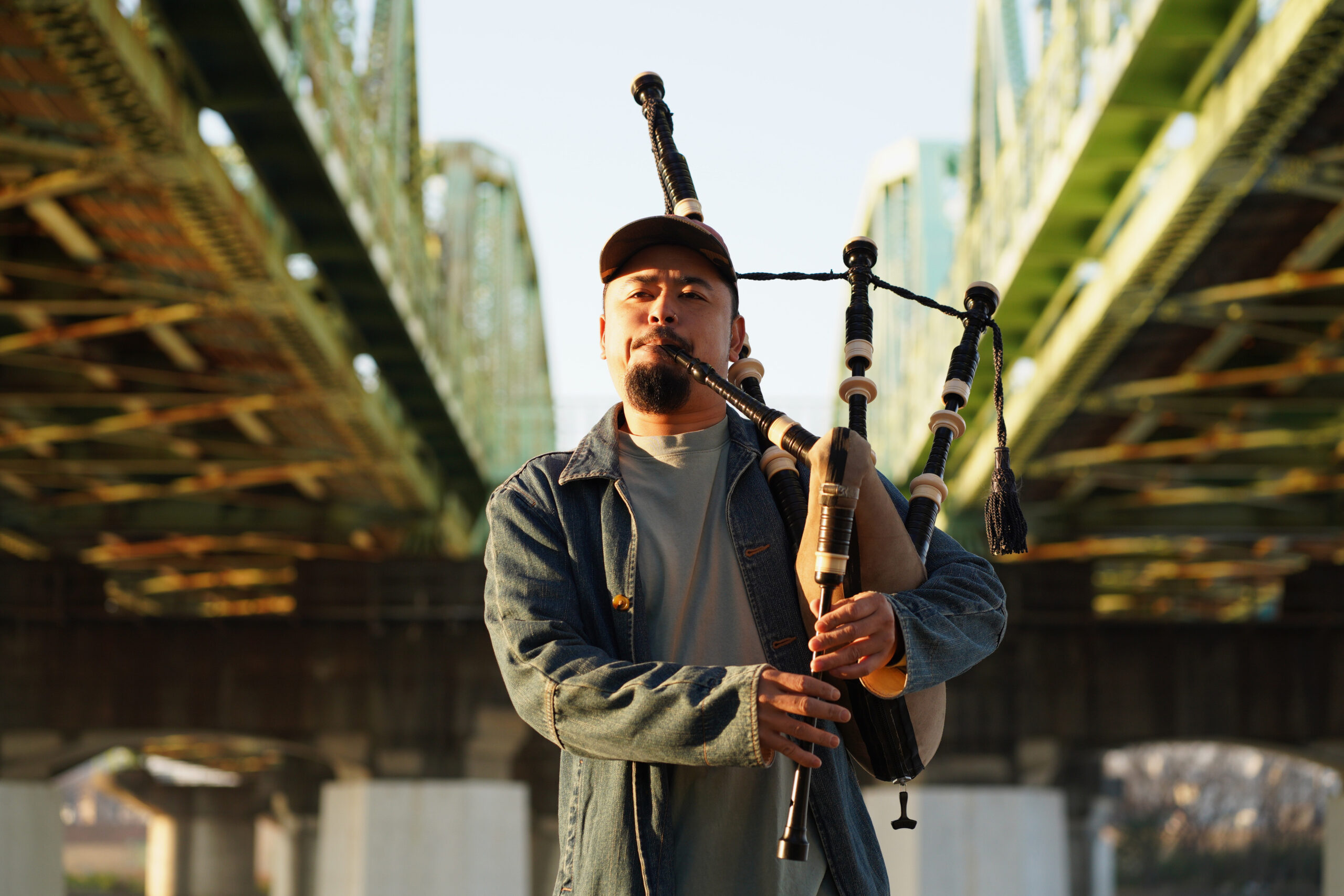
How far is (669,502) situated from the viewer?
11.7 feet

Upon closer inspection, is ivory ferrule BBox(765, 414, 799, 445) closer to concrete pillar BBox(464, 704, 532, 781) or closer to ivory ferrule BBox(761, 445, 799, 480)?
ivory ferrule BBox(761, 445, 799, 480)

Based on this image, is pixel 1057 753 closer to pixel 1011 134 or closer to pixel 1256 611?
pixel 1011 134

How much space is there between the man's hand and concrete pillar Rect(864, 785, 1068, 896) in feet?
79.5

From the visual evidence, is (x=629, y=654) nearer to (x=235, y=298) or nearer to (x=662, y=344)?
(x=662, y=344)

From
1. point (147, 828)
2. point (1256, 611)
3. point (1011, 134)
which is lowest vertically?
point (147, 828)

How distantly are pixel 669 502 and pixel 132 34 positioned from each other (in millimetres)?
10152

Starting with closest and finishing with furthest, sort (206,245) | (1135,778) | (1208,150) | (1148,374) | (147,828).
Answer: (1208,150) → (206,245) → (1148,374) → (1135,778) → (147,828)

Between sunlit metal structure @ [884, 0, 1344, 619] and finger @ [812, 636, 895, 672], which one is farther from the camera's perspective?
sunlit metal structure @ [884, 0, 1344, 619]

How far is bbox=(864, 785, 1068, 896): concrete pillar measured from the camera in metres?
26.9

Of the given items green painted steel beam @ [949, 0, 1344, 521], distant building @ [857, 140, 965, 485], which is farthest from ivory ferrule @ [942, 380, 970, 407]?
distant building @ [857, 140, 965, 485]

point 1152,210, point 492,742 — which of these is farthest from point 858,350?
point 492,742

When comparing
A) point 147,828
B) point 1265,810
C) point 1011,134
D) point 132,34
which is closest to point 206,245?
point 132,34

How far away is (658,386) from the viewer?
356 centimetres

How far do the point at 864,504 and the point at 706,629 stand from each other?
17.5 inches
